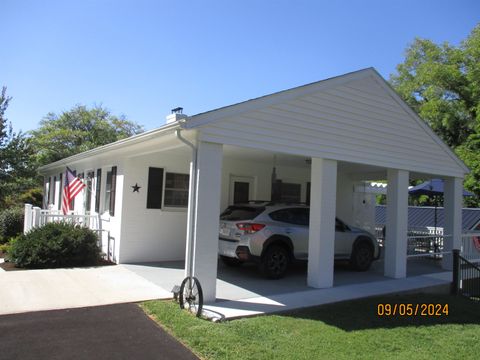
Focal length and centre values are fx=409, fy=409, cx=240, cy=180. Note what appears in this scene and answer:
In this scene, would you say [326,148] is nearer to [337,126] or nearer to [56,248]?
[337,126]

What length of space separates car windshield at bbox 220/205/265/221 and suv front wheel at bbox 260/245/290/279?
30.4 inches

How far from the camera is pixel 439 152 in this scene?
35.6ft

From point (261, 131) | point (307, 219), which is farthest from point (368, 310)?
point (261, 131)

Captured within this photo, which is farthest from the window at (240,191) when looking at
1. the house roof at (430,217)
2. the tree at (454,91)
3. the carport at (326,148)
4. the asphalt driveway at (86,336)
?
the tree at (454,91)

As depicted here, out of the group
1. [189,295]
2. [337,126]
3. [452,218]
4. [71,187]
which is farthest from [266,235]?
[71,187]

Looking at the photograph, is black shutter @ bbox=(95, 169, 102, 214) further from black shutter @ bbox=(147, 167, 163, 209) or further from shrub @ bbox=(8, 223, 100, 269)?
black shutter @ bbox=(147, 167, 163, 209)

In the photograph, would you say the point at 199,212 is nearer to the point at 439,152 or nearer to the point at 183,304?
the point at 183,304

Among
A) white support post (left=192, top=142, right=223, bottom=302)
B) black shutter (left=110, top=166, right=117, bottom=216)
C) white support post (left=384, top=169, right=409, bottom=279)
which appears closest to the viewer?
white support post (left=192, top=142, right=223, bottom=302)

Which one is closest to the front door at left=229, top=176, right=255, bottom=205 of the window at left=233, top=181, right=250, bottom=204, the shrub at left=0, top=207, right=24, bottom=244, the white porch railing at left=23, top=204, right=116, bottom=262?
the window at left=233, top=181, right=250, bottom=204

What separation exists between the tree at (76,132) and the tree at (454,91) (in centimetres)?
2453

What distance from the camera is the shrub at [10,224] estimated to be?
49.3 ft

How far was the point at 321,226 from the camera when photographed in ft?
26.7

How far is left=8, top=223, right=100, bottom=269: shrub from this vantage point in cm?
913

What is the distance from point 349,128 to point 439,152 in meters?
3.67
